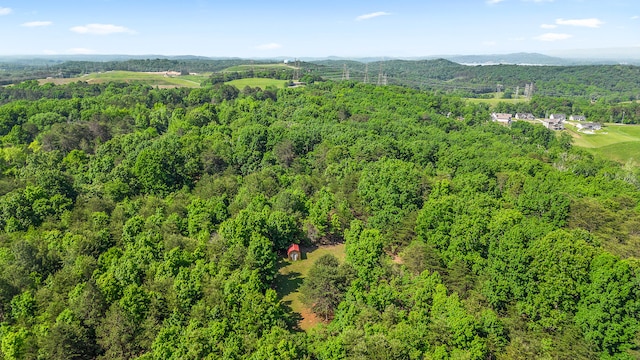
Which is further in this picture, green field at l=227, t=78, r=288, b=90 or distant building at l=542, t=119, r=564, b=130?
green field at l=227, t=78, r=288, b=90

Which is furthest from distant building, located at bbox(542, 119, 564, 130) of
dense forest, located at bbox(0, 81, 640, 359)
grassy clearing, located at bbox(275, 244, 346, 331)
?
grassy clearing, located at bbox(275, 244, 346, 331)

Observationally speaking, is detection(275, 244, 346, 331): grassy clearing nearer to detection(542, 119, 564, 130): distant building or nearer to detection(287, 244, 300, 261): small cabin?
detection(287, 244, 300, 261): small cabin

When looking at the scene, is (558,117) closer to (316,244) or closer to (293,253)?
(316,244)

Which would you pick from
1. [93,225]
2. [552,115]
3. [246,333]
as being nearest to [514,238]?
[246,333]

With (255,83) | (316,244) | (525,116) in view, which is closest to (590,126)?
(525,116)

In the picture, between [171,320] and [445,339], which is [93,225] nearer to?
[171,320]
